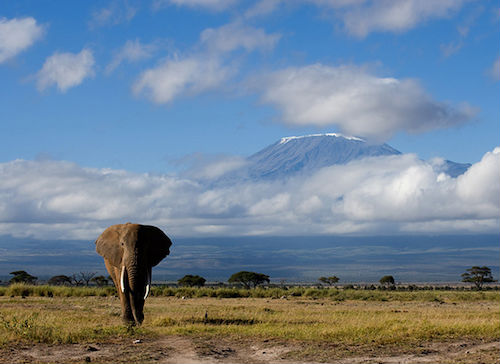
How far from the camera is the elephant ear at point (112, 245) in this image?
21.9 metres

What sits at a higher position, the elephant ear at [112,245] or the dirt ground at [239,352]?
the elephant ear at [112,245]

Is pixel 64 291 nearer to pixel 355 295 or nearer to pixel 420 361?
pixel 355 295

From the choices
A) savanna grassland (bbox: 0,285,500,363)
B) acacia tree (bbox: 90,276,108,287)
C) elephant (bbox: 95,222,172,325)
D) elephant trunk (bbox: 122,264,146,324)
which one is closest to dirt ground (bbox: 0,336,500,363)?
savanna grassland (bbox: 0,285,500,363)

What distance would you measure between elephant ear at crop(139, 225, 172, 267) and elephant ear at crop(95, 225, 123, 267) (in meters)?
0.90

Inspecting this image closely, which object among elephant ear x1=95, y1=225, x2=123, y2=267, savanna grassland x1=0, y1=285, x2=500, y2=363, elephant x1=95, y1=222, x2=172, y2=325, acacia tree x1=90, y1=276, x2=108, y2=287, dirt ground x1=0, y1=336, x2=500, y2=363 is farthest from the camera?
acacia tree x1=90, y1=276, x2=108, y2=287

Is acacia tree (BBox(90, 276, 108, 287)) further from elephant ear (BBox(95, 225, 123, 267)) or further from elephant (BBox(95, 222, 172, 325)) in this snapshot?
elephant (BBox(95, 222, 172, 325))

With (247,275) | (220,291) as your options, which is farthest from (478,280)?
(220,291)

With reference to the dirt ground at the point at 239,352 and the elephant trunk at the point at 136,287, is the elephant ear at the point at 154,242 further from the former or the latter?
the dirt ground at the point at 239,352

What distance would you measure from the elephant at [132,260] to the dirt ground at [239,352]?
3067 millimetres

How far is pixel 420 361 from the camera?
14.9 metres

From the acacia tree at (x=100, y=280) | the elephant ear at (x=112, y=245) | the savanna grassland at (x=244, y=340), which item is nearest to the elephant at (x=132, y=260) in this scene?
the elephant ear at (x=112, y=245)

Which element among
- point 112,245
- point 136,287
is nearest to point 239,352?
point 136,287

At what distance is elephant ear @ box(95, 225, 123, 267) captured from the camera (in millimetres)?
21859

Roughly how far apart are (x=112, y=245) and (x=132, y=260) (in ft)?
5.67
